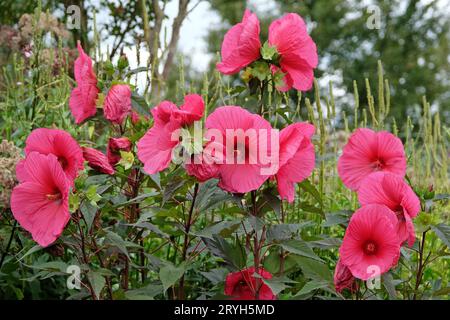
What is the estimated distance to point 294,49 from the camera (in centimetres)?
133

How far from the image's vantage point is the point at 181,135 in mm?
1145

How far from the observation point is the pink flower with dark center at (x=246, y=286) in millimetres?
1331

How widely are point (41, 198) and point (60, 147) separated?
103 mm

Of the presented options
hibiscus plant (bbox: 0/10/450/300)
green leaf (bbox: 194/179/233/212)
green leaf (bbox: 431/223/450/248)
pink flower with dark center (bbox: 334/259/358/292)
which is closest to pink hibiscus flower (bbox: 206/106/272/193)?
hibiscus plant (bbox: 0/10/450/300)

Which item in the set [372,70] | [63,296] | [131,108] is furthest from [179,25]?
[372,70]

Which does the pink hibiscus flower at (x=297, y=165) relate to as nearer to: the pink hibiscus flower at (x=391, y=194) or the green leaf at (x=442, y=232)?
the pink hibiscus flower at (x=391, y=194)

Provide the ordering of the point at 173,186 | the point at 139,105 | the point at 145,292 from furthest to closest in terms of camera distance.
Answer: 1. the point at 139,105
2. the point at 145,292
3. the point at 173,186

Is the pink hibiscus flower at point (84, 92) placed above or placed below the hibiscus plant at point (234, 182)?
above

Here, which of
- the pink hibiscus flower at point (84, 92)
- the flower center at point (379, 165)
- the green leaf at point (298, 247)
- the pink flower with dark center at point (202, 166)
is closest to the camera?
the pink flower with dark center at point (202, 166)

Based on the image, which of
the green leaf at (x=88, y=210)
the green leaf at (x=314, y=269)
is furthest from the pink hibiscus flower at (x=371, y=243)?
the green leaf at (x=88, y=210)

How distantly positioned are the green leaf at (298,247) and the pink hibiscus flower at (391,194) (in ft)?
0.43

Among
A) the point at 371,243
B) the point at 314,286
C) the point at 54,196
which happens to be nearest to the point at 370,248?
the point at 371,243

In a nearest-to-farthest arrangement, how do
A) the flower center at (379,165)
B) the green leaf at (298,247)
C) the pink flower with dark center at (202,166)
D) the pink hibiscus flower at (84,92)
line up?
the pink flower with dark center at (202,166)
the green leaf at (298,247)
the flower center at (379,165)
the pink hibiscus flower at (84,92)

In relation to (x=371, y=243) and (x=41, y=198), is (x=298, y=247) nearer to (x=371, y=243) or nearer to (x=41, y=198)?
(x=371, y=243)
